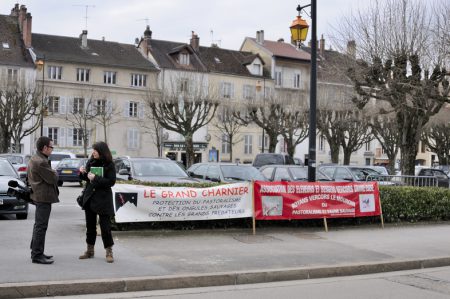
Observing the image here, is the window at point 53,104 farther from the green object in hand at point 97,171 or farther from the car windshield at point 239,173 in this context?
the green object in hand at point 97,171

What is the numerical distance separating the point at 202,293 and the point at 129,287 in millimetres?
962

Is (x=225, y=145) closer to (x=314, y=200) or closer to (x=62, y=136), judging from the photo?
(x=62, y=136)

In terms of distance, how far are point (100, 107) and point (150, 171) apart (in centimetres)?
4002

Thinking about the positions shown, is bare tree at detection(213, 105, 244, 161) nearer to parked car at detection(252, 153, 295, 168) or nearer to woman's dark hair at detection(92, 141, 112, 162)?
parked car at detection(252, 153, 295, 168)

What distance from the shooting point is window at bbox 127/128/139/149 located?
5933cm

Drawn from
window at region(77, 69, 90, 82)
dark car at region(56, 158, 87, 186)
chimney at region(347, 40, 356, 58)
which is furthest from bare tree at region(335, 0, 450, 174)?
window at region(77, 69, 90, 82)

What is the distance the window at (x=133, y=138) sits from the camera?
59.3 meters

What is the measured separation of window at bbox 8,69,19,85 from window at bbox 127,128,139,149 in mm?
12491

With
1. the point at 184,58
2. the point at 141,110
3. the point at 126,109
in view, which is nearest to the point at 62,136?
the point at 126,109

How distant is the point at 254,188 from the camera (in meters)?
12.6

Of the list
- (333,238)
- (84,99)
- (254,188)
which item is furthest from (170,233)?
(84,99)

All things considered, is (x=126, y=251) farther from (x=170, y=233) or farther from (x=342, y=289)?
(x=342, y=289)

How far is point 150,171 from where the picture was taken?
52.5 feet

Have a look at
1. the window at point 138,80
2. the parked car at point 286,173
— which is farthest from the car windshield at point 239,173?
the window at point 138,80
